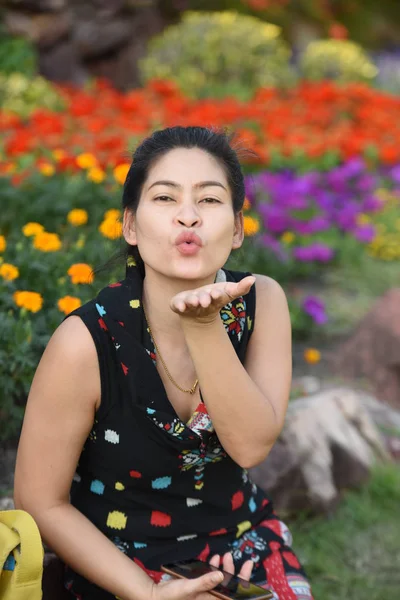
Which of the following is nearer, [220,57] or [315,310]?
[315,310]

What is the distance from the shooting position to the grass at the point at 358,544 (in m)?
2.73

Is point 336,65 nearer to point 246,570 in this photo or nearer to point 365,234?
point 365,234

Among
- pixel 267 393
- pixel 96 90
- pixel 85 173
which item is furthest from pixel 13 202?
pixel 96 90

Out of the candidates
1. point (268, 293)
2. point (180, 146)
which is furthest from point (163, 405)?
point (180, 146)

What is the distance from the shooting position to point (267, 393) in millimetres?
1898

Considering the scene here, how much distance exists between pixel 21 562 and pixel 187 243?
0.68 m

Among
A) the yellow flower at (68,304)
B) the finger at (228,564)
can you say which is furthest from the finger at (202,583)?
the yellow flower at (68,304)

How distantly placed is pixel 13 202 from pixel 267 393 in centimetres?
195

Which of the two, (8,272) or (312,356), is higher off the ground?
(8,272)

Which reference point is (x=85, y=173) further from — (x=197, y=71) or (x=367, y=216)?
(x=197, y=71)

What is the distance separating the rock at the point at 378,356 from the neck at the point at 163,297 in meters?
2.25

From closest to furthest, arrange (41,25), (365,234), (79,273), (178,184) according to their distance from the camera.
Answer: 1. (178,184)
2. (79,273)
3. (365,234)
4. (41,25)

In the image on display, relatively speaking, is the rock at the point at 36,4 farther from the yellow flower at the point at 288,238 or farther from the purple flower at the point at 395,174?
the yellow flower at the point at 288,238

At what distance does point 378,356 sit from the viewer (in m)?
3.97
